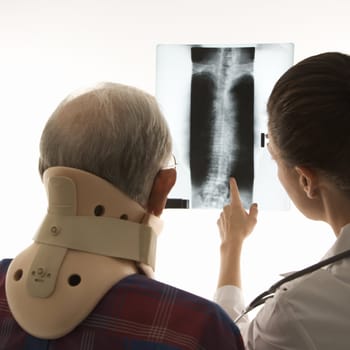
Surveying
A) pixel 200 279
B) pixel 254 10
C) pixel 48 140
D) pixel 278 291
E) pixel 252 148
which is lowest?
pixel 200 279

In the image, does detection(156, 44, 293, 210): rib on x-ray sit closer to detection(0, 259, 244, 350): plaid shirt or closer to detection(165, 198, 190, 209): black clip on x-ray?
detection(165, 198, 190, 209): black clip on x-ray

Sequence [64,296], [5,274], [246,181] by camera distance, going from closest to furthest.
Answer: [64,296], [5,274], [246,181]

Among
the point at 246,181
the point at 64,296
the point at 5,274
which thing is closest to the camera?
the point at 64,296

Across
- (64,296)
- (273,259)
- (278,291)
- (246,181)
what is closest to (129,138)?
(64,296)

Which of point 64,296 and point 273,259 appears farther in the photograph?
point 273,259

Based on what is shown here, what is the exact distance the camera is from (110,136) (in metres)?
0.79

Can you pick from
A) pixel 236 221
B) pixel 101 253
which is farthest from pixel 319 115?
pixel 236 221

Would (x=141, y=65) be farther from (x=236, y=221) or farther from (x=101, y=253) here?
(x=101, y=253)

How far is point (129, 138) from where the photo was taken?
80 cm

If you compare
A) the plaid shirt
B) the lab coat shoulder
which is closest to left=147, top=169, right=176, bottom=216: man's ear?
the plaid shirt

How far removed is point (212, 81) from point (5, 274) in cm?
86

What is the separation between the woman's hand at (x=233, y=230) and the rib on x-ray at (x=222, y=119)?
0.39 ft

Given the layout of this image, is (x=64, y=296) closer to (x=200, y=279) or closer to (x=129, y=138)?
(x=129, y=138)

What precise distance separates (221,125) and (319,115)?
642 millimetres
